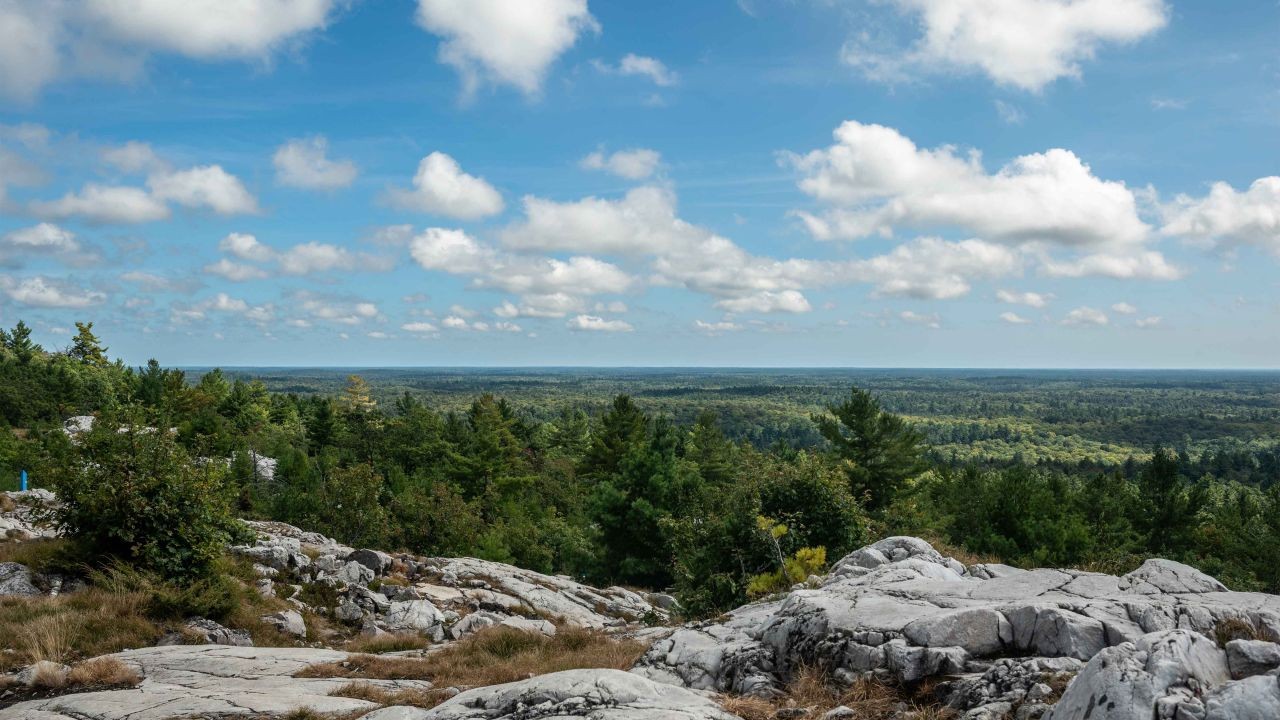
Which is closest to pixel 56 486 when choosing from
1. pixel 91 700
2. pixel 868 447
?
pixel 91 700

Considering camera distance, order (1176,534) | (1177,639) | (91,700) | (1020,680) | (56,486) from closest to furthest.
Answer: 1. (1177,639)
2. (1020,680)
3. (91,700)
4. (56,486)
5. (1176,534)

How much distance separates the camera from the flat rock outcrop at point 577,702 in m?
6.83

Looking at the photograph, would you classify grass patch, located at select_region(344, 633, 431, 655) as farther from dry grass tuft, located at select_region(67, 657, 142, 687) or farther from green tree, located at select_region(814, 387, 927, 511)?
green tree, located at select_region(814, 387, 927, 511)

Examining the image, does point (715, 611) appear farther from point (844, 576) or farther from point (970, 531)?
point (970, 531)

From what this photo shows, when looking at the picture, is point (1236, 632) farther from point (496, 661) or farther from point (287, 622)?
point (287, 622)

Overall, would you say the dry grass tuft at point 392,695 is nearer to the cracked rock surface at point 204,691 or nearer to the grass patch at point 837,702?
the cracked rock surface at point 204,691

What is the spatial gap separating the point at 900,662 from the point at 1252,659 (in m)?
3.16

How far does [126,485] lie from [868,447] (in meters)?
35.2

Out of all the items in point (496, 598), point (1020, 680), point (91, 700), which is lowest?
point (496, 598)

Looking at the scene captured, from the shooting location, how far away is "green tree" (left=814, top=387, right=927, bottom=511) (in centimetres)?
3853

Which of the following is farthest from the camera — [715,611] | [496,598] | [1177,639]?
[496,598]

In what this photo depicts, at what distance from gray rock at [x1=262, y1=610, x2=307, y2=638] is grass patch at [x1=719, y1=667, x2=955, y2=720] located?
1160 centimetres

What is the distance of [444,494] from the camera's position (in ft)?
120

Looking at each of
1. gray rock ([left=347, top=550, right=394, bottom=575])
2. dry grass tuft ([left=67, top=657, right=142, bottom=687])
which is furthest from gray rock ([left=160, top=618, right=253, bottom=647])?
gray rock ([left=347, top=550, right=394, bottom=575])
